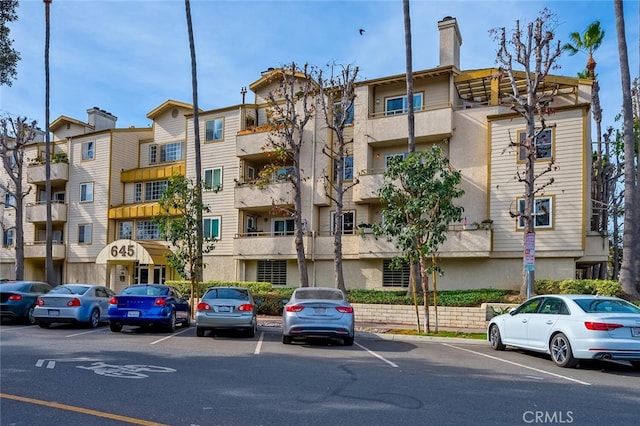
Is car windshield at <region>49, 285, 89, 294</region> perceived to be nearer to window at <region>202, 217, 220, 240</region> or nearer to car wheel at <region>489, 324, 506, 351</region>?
car wheel at <region>489, 324, 506, 351</region>

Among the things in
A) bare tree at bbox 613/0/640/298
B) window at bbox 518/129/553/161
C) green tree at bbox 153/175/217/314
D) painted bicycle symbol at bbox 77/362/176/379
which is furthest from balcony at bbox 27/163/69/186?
bare tree at bbox 613/0/640/298

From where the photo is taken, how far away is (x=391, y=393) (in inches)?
316

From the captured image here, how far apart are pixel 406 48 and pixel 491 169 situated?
664 centimetres

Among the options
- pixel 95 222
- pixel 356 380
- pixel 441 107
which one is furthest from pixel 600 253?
pixel 95 222

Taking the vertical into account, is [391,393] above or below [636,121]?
below

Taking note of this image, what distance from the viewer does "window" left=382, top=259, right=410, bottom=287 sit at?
2742cm

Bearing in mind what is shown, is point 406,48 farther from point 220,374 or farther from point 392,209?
point 220,374

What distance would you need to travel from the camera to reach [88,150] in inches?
1543

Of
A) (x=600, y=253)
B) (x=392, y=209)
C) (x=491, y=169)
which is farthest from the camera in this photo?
(x=491, y=169)

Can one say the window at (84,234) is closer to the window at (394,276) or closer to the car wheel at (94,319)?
Answer: the window at (394,276)

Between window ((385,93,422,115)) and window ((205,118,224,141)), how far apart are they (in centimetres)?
1042

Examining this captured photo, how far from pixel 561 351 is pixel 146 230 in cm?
3026

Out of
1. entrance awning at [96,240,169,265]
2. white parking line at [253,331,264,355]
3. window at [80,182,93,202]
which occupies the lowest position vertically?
white parking line at [253,331,264,355]

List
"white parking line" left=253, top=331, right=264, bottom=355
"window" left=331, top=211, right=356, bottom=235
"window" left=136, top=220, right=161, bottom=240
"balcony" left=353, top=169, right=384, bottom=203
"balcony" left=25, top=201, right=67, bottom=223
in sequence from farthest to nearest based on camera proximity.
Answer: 1. "balcony" left=25, top=201, right=67, bottom=223
2. "window" left=136, top=220, right=161, bottom=240
3. "window" left=331, top=211, right=356, bottom=235
4. "balcony" left=353, top=169, right=384, bottom=203
5. "white parking line" left=253, top=331, right=264, bottom=355
